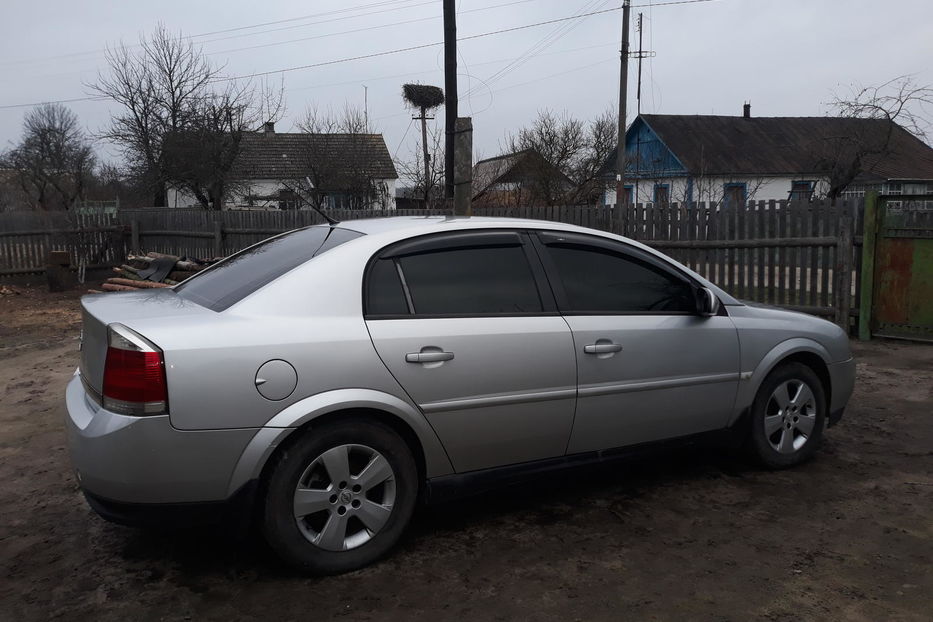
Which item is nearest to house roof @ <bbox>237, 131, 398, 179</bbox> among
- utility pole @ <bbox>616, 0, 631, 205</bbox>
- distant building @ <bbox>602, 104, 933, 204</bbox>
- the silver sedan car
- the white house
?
the white house

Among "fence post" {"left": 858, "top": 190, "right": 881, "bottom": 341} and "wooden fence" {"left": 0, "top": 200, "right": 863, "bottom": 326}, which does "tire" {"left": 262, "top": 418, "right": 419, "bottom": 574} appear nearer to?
"fence post" {"left": 858, "top": 190, "right": 881, "bottom": 341}

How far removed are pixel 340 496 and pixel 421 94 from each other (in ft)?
78.1

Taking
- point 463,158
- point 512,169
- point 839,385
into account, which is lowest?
point 839,385

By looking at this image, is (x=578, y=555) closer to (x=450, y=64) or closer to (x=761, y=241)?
(x=761, y=241)

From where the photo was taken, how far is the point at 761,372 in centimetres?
451

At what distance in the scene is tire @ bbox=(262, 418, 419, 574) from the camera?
10.6 ft

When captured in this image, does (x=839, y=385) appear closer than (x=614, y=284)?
No

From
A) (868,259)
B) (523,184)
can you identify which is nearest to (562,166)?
(523,184)

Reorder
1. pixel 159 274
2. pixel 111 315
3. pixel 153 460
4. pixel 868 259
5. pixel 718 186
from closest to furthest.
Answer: pixel 153 460
pixel 111 315
pixel 868 259
pixel 159 274
pixel 718 186

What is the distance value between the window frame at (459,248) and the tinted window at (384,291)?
0.01 m

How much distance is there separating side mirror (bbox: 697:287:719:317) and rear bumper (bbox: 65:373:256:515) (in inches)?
99.5

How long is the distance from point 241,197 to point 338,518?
2533cm

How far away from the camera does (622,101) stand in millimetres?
24281

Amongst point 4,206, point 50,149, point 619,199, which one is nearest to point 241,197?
point 619,199
